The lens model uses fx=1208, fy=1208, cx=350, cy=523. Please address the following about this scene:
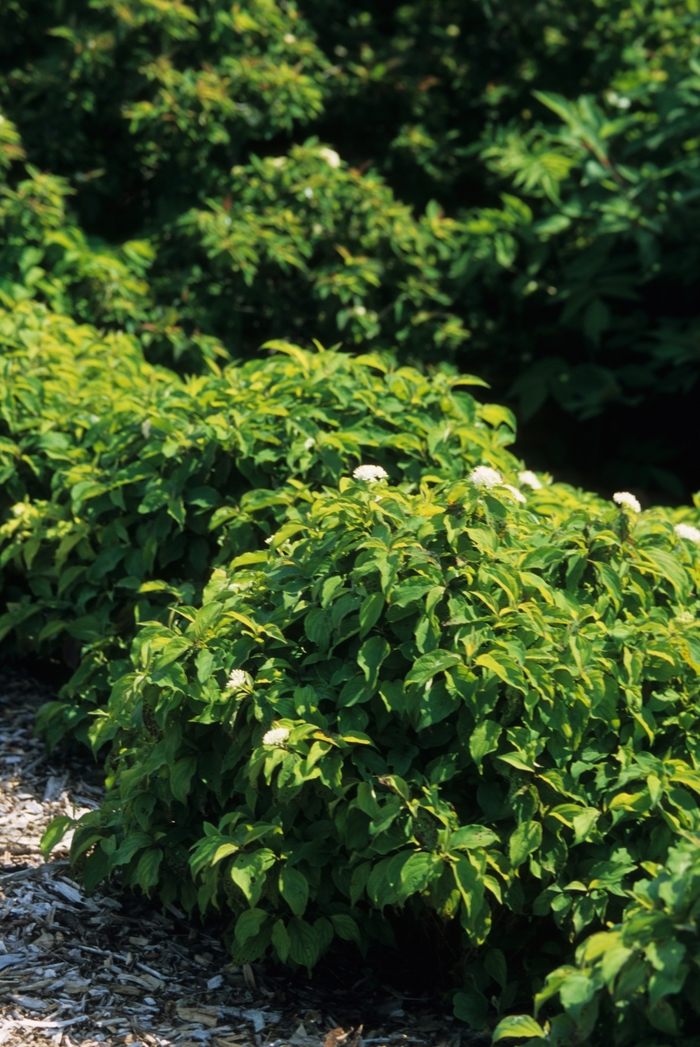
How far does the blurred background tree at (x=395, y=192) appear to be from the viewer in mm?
4875

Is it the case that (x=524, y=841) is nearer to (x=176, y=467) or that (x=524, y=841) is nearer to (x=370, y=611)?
(x=370, y=611)

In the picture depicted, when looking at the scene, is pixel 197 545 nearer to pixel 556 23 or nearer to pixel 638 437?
pixel 638 437

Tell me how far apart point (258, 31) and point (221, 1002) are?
421 cm

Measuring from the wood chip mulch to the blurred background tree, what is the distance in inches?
96.2

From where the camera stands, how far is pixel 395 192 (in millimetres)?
5984

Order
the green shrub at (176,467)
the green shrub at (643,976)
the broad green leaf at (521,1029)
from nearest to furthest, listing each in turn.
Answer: the green shrub at (643,976) < the broad green leaf at (521,1029) < the green shrub at (176,467)

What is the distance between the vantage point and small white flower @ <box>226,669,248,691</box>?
2387mm

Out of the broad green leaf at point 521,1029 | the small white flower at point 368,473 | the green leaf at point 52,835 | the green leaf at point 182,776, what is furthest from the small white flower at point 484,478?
the green leaf at point 52,835

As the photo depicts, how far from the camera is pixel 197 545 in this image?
327 centimetres

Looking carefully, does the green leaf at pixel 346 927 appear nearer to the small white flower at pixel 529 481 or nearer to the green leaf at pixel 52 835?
the green leaf at pixel 52 835

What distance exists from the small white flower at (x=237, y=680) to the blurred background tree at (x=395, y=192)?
245cm

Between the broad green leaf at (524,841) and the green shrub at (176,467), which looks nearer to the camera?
the broad green leaf at (524,841)

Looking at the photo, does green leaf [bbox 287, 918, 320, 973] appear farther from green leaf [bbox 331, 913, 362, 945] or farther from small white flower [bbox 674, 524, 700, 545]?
small white flower [bbox 674, 524, 700, 545]

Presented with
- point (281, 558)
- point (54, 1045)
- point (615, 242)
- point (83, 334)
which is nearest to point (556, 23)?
point (615, 242)
